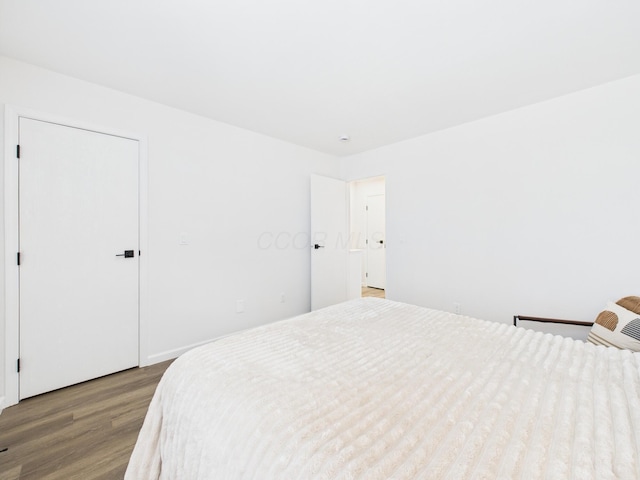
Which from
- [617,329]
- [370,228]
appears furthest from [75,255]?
[370,228]

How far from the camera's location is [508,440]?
29.2 inches

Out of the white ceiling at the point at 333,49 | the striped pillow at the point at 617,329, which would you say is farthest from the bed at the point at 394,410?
the white ceiling at the point at 333,49

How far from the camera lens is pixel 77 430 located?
173 cm

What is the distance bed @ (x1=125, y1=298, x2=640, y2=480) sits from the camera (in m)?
0.67

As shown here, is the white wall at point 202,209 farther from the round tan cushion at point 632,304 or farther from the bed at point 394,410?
the round tan cushion at point 632,304

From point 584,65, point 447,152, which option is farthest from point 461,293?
point 584,65

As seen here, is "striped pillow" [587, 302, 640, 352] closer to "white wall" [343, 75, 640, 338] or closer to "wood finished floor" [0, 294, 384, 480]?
"white wall" [343, 75, 640, 338]

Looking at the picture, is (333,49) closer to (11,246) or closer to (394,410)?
(394,410)

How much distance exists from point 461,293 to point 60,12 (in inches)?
156

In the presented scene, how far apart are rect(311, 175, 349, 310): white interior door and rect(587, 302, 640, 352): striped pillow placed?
2.83 meters

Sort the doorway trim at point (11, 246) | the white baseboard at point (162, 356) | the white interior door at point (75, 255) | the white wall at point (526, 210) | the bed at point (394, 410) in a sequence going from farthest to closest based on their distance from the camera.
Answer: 1. the white baseboard at point (162, 356)
2. the white wall at point (526, 210)
3. the white interior door at point (75, 255)
4. the doorway trim at point (11, 246)
5. the bed at point (394, 410)

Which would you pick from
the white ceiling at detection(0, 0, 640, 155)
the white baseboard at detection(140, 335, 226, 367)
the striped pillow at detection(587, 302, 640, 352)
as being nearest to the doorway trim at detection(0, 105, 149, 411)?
the white ceiling at detection(0, 0, 640, 155)

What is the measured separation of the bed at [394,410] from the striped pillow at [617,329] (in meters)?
0.27

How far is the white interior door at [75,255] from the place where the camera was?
2.05 metres
